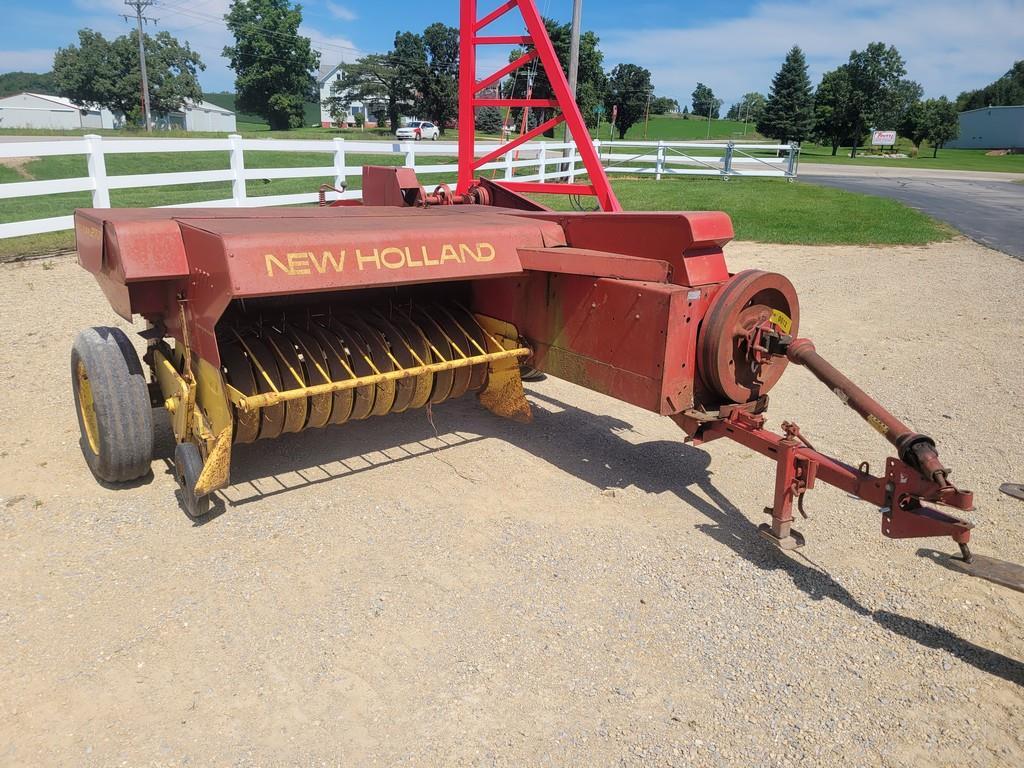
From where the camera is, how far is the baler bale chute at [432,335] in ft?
10.4

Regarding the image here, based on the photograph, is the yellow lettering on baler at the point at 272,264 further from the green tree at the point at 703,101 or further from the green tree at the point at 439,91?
the green tree at the point at 703,101

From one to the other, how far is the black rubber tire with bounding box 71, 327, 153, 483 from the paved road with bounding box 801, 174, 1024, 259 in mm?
12490

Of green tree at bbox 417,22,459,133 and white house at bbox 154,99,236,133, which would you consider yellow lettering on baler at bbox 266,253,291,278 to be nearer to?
green tree at bbox 417,22,459,133

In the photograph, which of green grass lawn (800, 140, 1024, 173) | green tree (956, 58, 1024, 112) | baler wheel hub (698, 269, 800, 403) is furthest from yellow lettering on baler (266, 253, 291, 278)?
green tree (956, 58, 1024, 112)

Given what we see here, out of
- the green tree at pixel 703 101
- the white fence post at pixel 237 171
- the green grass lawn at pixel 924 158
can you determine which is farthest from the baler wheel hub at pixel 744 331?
the green tree at pixel 703 101

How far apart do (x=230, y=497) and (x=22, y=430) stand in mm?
1679

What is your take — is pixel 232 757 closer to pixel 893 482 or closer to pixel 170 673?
pixel 170 673

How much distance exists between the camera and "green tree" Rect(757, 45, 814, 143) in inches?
2394

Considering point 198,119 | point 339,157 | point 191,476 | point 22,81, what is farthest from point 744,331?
point 22,81

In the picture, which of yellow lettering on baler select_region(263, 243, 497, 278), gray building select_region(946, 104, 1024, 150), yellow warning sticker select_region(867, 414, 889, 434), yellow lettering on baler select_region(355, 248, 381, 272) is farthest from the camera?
gray building select_region(946, 104, 1024, 150)

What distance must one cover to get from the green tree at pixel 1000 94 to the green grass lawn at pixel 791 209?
83.6 m

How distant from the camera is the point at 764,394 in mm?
3773

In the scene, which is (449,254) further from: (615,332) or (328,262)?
(615,332)

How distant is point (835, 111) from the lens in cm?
5700
